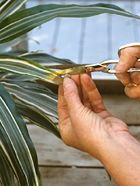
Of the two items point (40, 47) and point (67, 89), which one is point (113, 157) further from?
point (40, 47)

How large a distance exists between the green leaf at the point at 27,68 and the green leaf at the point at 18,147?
2.8 inches

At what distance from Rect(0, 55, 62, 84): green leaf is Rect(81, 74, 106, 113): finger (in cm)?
4

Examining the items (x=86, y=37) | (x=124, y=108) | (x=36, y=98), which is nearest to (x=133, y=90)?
(x=36, y=98)


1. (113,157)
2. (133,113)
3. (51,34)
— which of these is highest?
(51,34)

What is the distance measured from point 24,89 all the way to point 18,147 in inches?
7.3

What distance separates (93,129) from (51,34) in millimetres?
1272

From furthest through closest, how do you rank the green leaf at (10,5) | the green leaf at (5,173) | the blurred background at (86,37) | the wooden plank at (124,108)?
the blurred background at (86,37)
the wooden plank at (124,108)
the green leaf at (10,5)
the green leaf at (5,173)

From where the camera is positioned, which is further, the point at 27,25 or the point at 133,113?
the point at 133,113

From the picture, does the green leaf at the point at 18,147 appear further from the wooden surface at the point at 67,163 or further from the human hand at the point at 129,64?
the wooden surface at the point at 67,163

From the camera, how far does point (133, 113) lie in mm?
1400

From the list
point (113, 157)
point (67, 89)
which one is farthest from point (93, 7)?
point (113, 157)

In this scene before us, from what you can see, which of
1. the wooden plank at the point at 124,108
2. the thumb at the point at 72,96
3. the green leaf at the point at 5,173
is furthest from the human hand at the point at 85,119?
the wooden plank at the point at 124,108

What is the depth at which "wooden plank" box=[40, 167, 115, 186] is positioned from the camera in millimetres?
1155

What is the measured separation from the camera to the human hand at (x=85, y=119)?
693mm
